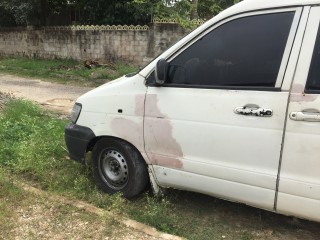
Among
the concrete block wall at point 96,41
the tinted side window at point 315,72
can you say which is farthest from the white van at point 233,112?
the concrete block wall at point 96,41

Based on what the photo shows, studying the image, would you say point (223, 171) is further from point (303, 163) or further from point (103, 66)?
point (103, 66)

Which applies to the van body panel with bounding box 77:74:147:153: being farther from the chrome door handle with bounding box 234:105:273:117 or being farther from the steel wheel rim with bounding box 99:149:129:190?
the chrome door handle with bounding box 234:105:273:117

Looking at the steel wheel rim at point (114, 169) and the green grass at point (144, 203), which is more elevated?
the steel wheel rim at point (114, 169)

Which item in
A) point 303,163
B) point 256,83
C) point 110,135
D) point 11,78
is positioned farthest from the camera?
point 11,78

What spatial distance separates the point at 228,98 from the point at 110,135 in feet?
4.21

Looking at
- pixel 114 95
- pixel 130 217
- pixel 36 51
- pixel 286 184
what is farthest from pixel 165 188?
pixel 36 51

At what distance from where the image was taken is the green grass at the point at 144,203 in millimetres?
3457

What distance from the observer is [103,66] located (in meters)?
13.2

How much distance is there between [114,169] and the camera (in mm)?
4039

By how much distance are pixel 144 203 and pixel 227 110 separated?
1.38 m

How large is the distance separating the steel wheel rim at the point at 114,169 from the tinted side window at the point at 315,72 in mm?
1855

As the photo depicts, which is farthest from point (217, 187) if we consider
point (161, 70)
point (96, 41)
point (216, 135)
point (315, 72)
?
point (96, 41)

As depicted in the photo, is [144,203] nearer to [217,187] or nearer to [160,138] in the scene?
[160,138]

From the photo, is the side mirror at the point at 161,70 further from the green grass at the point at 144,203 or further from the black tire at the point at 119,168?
the green grass at the point at 144,203
